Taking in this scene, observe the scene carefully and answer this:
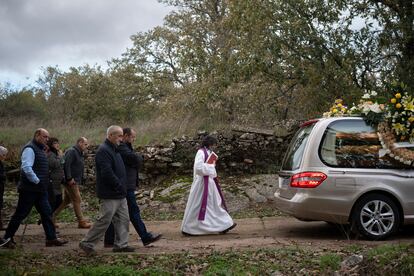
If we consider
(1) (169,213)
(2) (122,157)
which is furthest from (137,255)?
(1) (169,213)

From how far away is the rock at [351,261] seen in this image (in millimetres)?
6011

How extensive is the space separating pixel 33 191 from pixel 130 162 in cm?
160

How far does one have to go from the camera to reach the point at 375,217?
289 inches

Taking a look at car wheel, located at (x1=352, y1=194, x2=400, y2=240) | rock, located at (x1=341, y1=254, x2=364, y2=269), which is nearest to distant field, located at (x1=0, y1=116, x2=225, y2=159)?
car wheel, located at (x1=352, y1=194, x2=400, y2=240)

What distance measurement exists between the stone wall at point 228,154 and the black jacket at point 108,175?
23.5 ft

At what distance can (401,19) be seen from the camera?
41.7ft

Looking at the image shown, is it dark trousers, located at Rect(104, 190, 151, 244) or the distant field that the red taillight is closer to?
dark trousers, located at Rect(104, 190, 151, 244)

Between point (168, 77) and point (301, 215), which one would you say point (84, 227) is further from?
point (168, 77)

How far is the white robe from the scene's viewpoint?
8.62 meters

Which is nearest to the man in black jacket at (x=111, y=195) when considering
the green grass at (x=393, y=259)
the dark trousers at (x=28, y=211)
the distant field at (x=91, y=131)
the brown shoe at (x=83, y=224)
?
the dark trousers at (x=28, y=211)

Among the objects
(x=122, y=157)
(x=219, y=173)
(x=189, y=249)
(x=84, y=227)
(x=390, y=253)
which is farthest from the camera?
(x=219, y=173)

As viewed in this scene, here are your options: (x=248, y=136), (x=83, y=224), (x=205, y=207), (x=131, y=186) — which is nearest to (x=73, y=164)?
(x=83, y=224)

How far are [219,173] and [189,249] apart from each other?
22.9 ft

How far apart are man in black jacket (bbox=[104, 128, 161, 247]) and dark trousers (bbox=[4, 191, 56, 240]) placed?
37.6 inches
